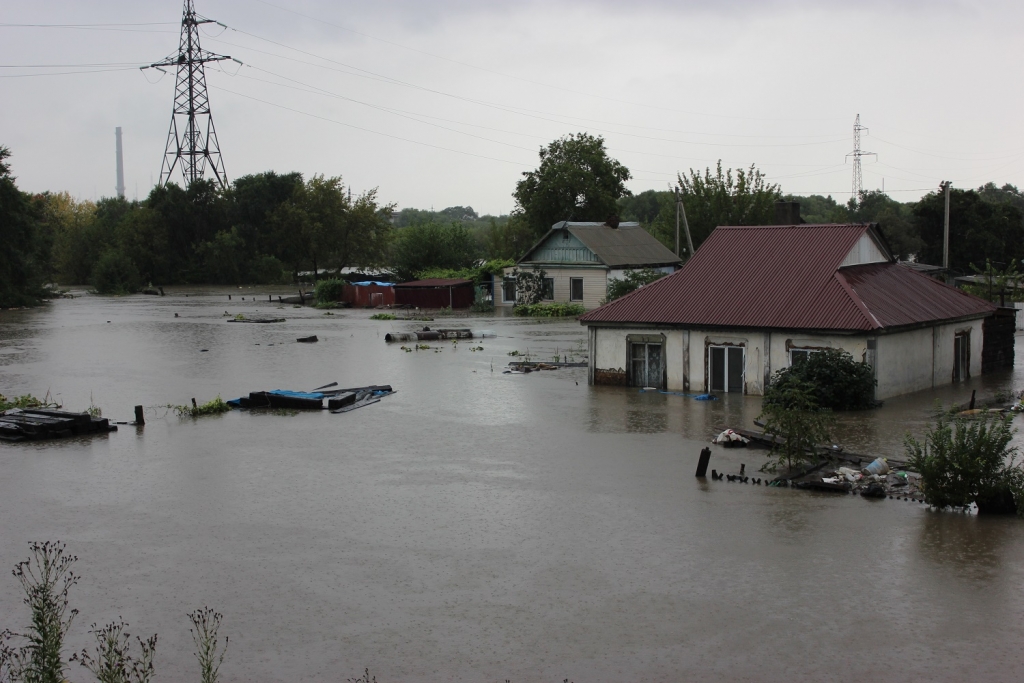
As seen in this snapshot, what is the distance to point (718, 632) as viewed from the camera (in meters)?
11.9

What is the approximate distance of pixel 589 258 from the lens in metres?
63.6

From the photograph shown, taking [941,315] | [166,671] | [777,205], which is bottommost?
[166,671]

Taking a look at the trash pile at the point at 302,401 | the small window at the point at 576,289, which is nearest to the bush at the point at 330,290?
the small window at the point at 576,289

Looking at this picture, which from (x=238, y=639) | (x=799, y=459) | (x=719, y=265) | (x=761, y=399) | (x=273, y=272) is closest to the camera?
(x=238, y=639)

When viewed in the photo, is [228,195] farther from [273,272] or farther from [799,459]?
[799,459]

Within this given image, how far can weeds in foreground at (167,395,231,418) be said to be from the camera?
28312mm

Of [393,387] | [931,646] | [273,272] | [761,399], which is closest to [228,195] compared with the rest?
[273,272]

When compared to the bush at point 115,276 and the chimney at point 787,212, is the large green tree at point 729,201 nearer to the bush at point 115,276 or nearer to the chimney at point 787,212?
the chimney at point 787,212

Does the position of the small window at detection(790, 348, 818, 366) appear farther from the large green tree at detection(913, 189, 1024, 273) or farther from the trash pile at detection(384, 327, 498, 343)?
the large green tree at detection(913, 189, 1024, 273)

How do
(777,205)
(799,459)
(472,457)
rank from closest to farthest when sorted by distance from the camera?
1. (799,459)
2. (472,457)
3. (777,205)

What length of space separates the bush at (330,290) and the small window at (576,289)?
22816 millimetres

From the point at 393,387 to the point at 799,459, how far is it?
16549mm

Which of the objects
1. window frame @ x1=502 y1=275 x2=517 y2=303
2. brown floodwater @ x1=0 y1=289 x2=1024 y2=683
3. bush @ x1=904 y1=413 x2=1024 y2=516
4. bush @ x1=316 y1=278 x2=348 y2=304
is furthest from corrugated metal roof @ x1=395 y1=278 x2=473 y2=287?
bush @ x1=904 y1=413 x2=1024 y2=516

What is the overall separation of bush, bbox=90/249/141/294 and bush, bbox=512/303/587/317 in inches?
2124
